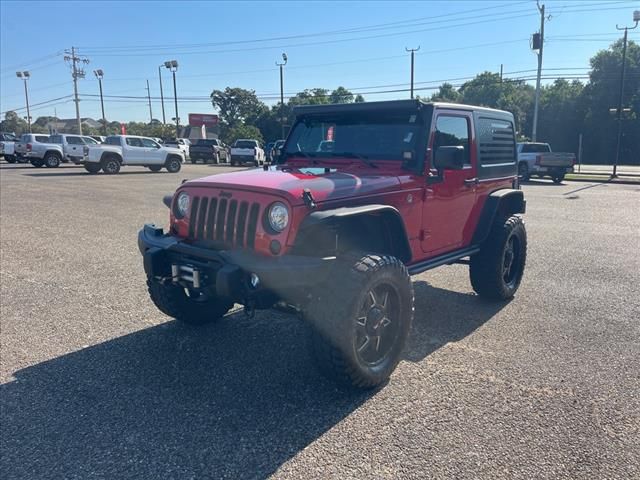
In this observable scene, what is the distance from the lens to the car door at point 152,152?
24.8m

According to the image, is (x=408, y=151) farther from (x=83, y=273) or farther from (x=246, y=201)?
(x=83, y=273)

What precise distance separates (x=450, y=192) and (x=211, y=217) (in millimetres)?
2266

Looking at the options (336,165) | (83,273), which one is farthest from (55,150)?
(336,165)

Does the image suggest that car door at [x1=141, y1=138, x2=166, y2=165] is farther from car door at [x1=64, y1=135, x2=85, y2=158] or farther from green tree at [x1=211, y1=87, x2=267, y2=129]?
green tree at [x1=211, y1=87, x2=267, y2=129]

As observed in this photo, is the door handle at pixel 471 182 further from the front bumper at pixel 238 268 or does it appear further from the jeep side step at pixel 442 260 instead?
the front bumper at pixel 238 268

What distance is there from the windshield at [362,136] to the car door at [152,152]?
21660 millimetres

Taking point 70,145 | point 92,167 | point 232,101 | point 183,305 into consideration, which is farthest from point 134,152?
point 232,101

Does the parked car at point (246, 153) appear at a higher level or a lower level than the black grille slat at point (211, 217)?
higher

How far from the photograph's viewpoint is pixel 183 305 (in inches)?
174

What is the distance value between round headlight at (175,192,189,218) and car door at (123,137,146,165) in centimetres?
2176

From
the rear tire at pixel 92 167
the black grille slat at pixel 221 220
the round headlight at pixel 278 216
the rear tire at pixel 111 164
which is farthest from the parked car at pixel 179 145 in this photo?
the round headlight at pixel 278 216

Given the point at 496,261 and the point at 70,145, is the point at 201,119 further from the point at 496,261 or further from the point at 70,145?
the point at 496,261

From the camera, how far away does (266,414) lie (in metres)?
3.24

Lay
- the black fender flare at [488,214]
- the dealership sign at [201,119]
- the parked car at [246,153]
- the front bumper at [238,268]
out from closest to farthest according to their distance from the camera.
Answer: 1. the front bumper at [238,268]
2. the black fender flare at [488,214]
3. the parked car at [246,153]
4. the dealership sign at [201,119]
